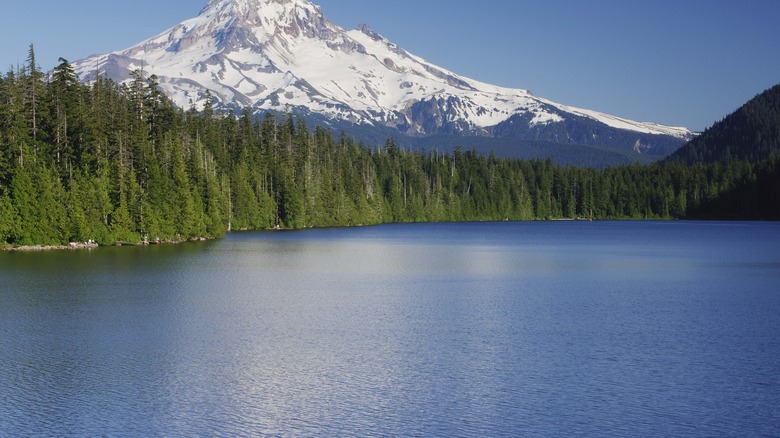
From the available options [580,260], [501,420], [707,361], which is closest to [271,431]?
[501,420]

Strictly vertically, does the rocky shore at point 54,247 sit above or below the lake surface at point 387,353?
above

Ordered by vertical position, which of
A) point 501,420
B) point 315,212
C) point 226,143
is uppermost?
point 226,143

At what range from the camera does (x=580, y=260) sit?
90.1 m

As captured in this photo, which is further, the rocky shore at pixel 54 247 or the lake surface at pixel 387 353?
the rocky shore at pixel 54 247

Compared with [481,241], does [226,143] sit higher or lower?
higher

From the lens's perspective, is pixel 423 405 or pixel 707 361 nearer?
pixel 423 405

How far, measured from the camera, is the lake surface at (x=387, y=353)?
27438 mm

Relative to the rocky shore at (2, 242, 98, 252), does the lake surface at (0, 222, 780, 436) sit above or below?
below

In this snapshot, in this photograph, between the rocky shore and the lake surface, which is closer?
the lake surface

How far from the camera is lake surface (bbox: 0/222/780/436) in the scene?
90.0ft

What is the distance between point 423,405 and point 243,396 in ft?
21.6

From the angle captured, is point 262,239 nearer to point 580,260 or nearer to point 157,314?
point 580,260

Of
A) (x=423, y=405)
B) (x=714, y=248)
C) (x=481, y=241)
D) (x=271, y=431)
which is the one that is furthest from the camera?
(x=481, y=241)

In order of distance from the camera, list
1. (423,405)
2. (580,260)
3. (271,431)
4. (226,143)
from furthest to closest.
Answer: (226,143) < (580,260) < (423,405) < (271,431)
